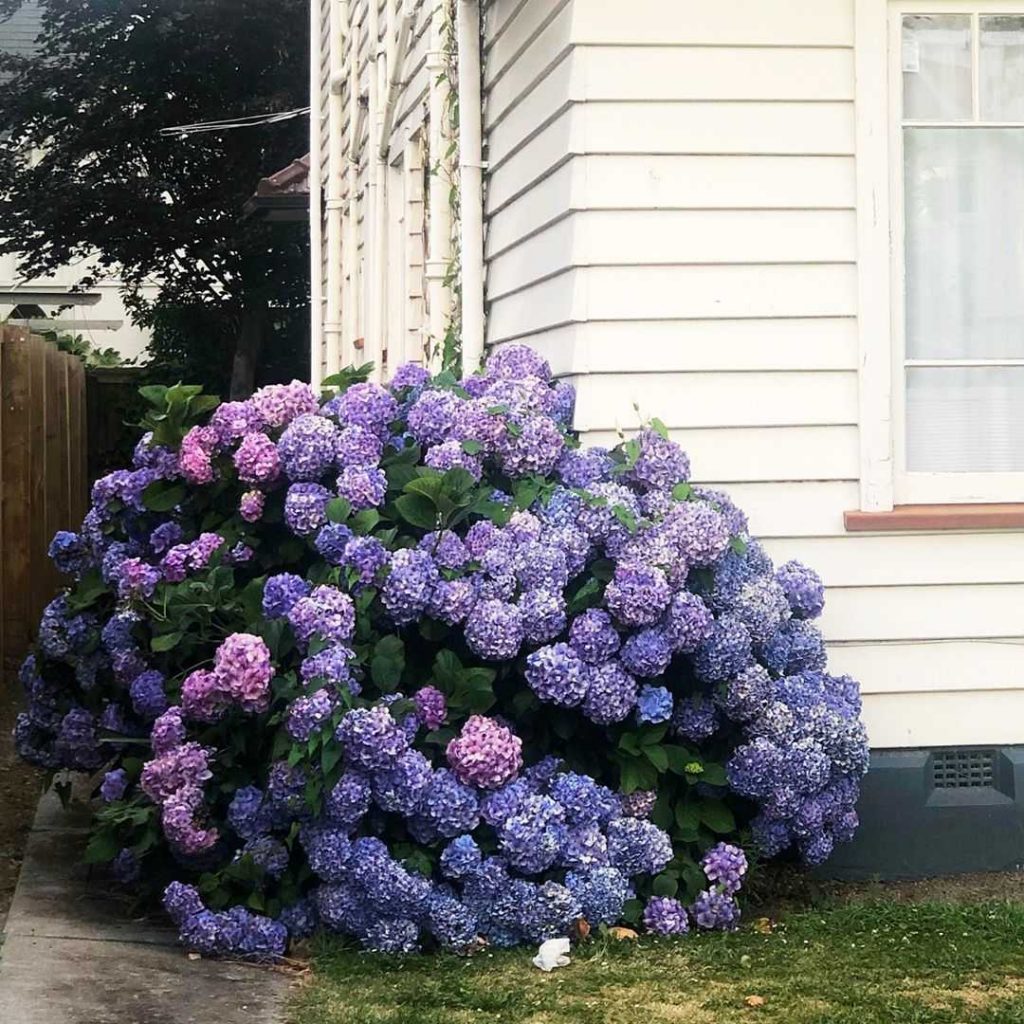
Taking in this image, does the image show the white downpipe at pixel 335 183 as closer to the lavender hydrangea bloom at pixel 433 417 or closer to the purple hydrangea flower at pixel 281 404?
the purple hydrangea flower at pixel 281 404

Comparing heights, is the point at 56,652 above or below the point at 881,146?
below

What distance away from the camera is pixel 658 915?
17.4 feet

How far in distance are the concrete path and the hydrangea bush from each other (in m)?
0.16

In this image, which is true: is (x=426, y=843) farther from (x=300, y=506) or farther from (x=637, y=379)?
(x=637, y=379)

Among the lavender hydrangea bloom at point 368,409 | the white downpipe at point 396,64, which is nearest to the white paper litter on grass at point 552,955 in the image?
the lavender hydrangea bloom at point 368,409

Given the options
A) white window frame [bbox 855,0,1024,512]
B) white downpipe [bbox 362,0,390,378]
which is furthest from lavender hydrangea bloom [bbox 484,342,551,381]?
white downpipe [bbox 362,0,390,378]

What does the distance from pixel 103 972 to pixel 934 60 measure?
3772mm

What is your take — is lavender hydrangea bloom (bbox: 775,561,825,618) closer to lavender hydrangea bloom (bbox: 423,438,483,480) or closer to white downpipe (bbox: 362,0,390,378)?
lavender hydrangea bloom (bbox: 423,438,483,480)

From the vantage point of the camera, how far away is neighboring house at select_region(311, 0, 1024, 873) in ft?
19.2

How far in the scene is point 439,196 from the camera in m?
7.64

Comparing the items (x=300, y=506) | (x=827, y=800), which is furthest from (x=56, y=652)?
(x=827, y=800)

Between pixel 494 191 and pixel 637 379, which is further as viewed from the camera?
pixel 494 191

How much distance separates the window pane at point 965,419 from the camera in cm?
600

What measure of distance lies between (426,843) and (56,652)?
1.80 m
